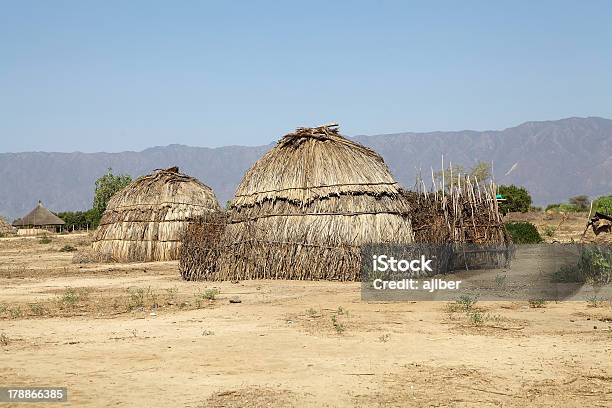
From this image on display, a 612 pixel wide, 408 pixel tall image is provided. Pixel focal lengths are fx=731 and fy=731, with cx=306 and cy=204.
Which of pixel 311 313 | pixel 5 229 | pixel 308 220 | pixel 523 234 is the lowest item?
pixel 311 313

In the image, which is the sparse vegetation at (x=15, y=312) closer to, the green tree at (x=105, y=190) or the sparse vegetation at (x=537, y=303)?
the sparse vegetation at (x=537, y=303)

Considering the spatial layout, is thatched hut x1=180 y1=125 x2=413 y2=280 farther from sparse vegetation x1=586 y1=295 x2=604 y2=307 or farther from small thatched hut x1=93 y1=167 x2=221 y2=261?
small thatched hut x1=93 y1=167 x2=221 y2=261

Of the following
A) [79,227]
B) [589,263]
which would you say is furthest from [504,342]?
[79,227]

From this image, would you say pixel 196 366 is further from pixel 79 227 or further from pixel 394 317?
pixel 79 227

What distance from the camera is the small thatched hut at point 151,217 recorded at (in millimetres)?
25125

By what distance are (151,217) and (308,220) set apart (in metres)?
9.13

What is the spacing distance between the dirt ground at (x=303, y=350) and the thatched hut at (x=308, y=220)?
8.81ft

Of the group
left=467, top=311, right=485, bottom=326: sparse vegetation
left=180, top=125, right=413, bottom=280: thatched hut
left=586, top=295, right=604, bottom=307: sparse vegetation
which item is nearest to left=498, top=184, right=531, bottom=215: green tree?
left=180, top=125, right=413, bottom=280: thatched hut

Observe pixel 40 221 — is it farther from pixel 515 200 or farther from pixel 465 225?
pixel 465 225

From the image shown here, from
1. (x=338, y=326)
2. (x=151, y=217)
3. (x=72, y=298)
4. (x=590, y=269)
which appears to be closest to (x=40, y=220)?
(x=151, y=217)

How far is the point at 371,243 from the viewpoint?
17.1 metres

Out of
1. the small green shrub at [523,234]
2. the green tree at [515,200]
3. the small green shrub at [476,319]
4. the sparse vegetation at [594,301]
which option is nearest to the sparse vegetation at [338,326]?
the small green shrub at [476,319]

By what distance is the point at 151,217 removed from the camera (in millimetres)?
25234

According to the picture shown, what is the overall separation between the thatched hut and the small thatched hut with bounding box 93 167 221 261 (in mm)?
6085
